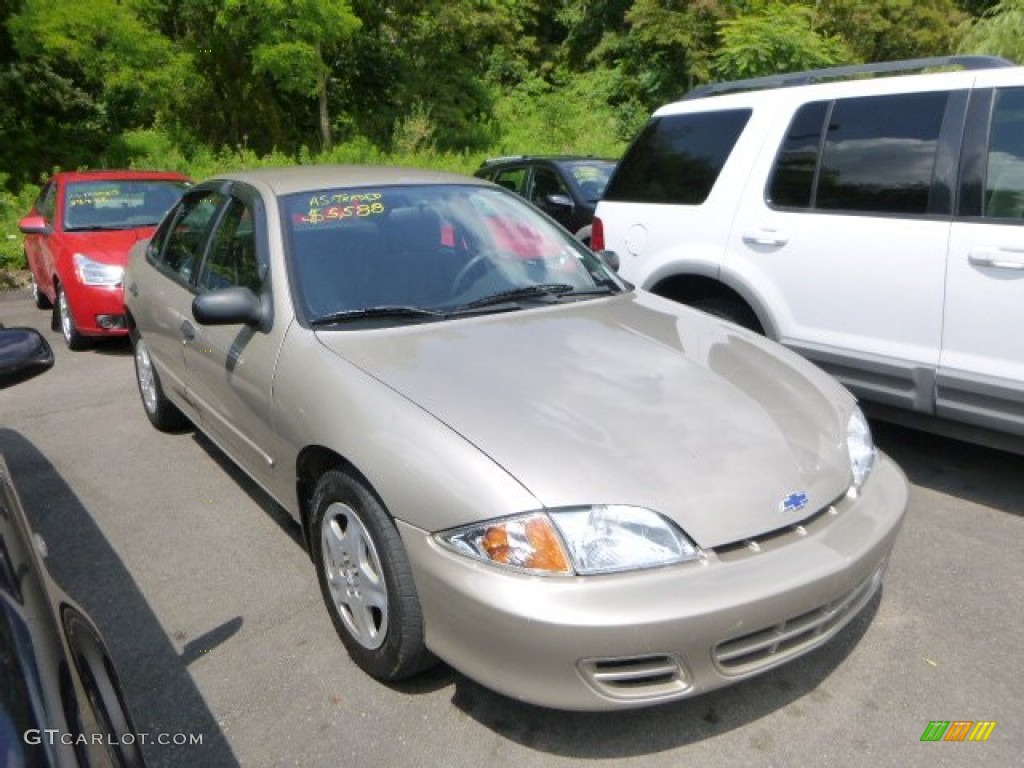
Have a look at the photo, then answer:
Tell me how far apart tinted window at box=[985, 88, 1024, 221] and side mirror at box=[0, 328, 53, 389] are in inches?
148

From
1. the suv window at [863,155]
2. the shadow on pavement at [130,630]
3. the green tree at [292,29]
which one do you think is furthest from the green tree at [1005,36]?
the shadow on pavement at [130,630]

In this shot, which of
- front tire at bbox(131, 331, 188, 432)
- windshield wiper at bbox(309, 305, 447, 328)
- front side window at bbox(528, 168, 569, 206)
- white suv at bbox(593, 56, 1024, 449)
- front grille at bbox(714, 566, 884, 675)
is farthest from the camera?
front side window at bbox(528, 168, 569, 206)

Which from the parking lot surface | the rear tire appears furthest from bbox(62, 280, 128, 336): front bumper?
the rear tire

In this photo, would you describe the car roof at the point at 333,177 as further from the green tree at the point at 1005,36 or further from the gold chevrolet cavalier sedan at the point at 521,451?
the green tree at the point at 1005,36

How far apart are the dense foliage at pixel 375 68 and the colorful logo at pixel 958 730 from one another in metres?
12.5

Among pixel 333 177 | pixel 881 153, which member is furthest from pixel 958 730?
pixel 333 177

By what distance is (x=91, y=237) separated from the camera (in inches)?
288

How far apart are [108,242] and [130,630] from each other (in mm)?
5299

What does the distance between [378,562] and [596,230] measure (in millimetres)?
3435

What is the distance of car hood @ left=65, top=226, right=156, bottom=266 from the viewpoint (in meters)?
7.02

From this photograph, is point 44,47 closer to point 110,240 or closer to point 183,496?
point 110,240

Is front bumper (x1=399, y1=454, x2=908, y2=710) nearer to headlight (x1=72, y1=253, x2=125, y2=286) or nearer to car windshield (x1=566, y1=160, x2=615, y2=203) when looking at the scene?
headlight (x1=72, y1=253, x2=125, y2=286)

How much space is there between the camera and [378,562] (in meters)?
2.40

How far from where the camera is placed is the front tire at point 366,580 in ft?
7.68
